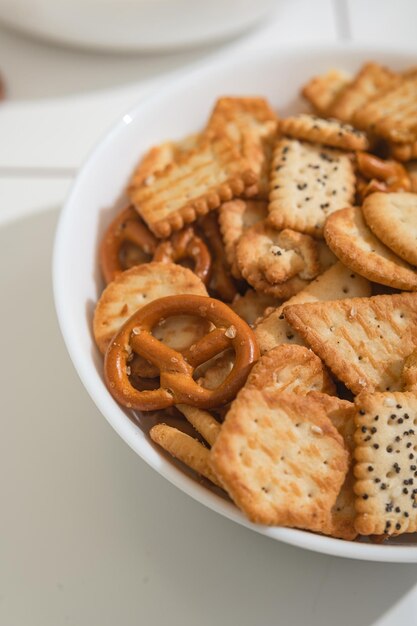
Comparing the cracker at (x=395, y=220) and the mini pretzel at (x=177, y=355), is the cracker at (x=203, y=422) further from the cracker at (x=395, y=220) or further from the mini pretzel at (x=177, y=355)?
the cracker at (x=395, y=220)

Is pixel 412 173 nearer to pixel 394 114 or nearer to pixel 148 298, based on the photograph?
pixel 394 114

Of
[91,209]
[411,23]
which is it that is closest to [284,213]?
[91,209]

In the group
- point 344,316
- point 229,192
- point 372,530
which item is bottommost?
point 372,530

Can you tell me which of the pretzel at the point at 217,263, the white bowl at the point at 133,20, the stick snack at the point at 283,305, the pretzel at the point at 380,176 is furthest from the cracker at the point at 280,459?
the white bowl at the point at 133,20

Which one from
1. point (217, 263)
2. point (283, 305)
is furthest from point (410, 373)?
point (217, 263)

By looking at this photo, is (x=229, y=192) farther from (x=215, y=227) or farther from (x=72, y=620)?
(x=72, y=620)
